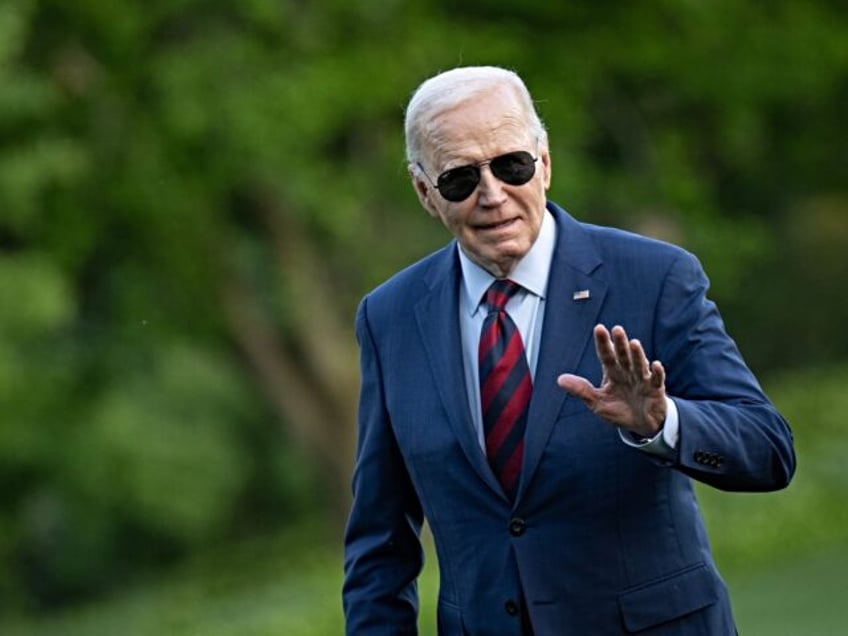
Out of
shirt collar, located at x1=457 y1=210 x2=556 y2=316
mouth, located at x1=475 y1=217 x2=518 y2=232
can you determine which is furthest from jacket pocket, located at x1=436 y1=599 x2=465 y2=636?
mouth, located at x1=475 y1=217 x2=518 y2=232

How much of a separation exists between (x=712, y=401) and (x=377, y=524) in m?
0.82

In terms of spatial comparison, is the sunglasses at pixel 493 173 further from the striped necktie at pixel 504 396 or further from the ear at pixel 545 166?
the striped necktie at pixel 504 396

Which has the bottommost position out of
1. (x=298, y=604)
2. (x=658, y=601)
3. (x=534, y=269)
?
(x=658, y=601)

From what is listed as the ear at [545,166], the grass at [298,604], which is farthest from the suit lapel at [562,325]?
the grass at [298,604]

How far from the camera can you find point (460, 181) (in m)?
4.10

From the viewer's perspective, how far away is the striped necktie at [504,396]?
399cm

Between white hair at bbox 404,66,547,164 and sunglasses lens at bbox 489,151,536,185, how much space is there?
0.08 m

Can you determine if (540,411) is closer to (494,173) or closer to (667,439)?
(667,439)

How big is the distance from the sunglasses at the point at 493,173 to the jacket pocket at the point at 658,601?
79 cm

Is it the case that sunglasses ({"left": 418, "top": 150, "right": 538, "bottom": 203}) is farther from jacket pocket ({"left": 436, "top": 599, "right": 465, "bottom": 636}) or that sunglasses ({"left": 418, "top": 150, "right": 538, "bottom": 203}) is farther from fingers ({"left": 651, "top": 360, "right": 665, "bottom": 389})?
jacket pocket ({"left": 436, "top": 599, "right": 465, "bottom": 636})

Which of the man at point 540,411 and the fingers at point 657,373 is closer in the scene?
the fingers at point 657,373

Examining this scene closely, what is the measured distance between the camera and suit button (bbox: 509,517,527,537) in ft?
13.1

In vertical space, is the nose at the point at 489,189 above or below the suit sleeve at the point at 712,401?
above

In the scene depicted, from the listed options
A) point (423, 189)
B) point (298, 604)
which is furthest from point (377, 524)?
point (298, 604)
